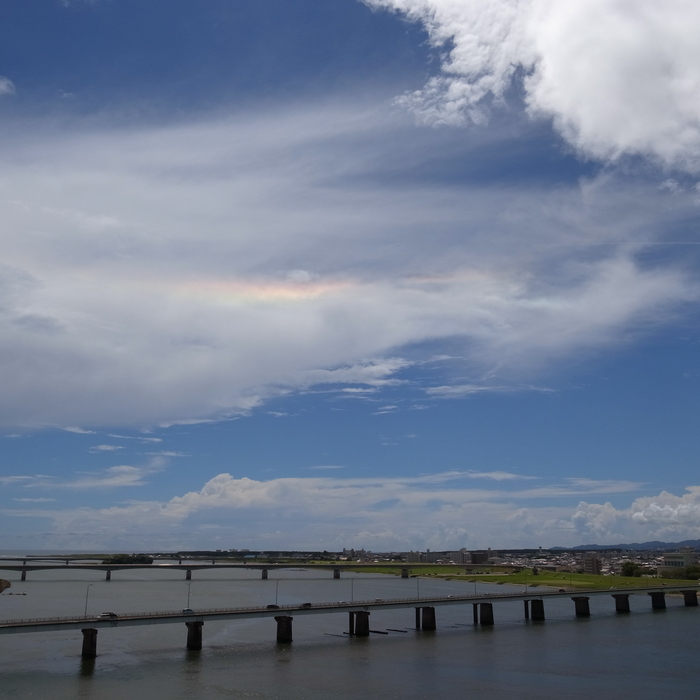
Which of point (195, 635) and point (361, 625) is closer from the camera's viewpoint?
point (195, 635)

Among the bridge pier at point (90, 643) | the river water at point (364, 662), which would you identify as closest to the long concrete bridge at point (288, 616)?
the bridge pier at point (90, 643)

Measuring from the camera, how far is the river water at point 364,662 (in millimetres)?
49531

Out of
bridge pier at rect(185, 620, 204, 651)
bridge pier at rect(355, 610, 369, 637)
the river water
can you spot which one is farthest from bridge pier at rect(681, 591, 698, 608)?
bridge pier at rect(185, 620, 204, 651)

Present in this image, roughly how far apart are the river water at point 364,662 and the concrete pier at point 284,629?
1.32 meters

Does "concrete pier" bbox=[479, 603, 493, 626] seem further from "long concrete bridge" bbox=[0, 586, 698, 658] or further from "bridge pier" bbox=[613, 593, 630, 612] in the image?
"bridge pier" bbox=[613, 593, 630, 612]

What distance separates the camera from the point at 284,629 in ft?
235

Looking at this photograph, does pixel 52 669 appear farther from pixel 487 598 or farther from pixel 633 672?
pixel 487 598

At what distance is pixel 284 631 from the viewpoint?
7156cm

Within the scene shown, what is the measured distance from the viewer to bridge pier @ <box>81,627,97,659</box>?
60.5m

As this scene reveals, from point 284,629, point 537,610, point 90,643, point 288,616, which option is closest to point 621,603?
point 537,610

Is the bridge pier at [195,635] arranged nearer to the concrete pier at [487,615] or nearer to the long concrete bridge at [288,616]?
the long concrete bridge at [288,616]

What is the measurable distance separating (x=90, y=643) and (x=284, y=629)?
19.3 m

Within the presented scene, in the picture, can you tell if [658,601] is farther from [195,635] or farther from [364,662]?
[195,635]

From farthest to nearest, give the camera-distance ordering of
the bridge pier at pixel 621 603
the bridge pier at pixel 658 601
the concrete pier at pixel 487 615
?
the bridge pier at pixel 658 601 → the bridge pier at pixel 621 603 → the concrete pier at pixel 487 615
